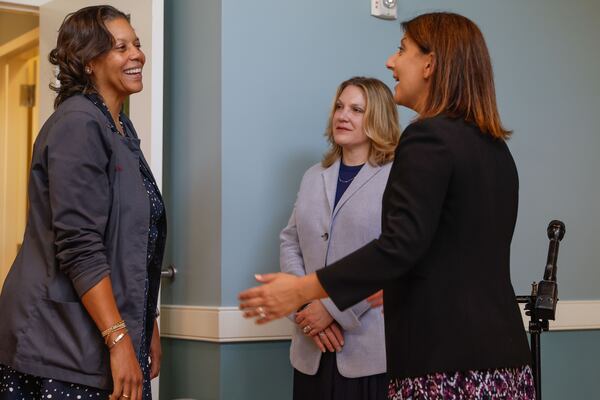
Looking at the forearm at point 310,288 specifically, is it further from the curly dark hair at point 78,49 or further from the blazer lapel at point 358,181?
the blazer lapel at point 358,181

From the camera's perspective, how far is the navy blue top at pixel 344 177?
2711 mm

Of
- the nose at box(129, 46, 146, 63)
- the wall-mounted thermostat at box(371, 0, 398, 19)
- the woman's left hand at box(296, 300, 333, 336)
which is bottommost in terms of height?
the woman's left hand at box(296, 300, 333, 336)

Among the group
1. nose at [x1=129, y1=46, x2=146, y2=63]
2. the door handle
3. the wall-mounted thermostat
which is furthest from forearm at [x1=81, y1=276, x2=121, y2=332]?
the wall-mounted thermostat

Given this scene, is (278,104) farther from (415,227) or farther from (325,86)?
(415,227)

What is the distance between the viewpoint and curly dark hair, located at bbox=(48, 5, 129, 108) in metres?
2.13

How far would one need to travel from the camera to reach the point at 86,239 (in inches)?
74.5

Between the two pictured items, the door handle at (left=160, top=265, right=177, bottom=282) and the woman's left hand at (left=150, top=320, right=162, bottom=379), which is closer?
the woman's left hand at (left=150, top=320, right=162, bottom=379)

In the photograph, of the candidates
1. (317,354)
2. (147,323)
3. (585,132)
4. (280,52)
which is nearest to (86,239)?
(147,323)

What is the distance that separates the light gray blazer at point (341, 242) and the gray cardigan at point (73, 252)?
29.7 inches

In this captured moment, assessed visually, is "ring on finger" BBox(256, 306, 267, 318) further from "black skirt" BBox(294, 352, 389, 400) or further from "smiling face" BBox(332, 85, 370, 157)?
"smiling face" BBox(332, 85, 370, 157)

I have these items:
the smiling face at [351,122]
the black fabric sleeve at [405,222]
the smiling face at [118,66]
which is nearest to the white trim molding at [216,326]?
the smiling face at [351,122]

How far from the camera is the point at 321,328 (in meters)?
2.57

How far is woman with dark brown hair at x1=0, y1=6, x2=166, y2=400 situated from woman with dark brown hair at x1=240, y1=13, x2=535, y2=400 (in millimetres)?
407

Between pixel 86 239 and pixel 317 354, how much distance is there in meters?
0.97
